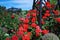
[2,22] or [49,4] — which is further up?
[49,4]

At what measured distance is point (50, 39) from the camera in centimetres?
449

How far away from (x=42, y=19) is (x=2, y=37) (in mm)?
940

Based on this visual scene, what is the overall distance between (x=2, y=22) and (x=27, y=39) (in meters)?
1.48

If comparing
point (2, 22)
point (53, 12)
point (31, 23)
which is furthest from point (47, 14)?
point (2, 22)

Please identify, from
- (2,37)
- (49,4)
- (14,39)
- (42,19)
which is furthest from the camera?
(49,4)

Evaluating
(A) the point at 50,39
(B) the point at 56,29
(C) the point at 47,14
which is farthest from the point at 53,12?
(A) the point at 50,39

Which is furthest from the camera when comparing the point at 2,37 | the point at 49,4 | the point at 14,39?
the point at 49,4

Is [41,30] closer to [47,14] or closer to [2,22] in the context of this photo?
[47,14]

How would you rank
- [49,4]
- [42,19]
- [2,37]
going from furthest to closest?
[49,4] → [42,19] → [2,37]

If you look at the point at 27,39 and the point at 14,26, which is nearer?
the point at 27,39

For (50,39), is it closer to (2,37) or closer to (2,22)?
(2,37)

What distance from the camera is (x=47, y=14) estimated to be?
5480mm

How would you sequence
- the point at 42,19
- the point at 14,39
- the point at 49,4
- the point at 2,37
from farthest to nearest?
the point at 49,4
the point at 42,19
the point at 2,37
the point at 14,39

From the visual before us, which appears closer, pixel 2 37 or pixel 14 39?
pixel 14 39
